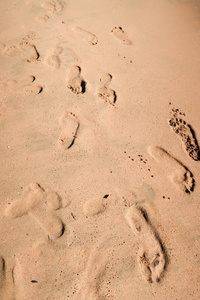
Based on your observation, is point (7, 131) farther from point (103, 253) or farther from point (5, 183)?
point (103, 253)

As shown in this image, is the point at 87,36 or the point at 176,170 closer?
the point at 176,170

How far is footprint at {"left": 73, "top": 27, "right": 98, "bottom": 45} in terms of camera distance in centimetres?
253

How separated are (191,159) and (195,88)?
863 mm

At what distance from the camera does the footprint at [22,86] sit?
2104 mm

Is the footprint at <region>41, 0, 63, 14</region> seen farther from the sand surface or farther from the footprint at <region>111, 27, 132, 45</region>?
the footprint at <region>111, 27, 132, 45</region>

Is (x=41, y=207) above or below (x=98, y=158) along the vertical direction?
below

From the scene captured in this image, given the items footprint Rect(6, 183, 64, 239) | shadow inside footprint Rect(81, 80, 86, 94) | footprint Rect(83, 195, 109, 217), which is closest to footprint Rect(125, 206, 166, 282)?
footprint Rect(83, 195, 109, 217)

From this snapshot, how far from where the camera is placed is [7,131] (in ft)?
6.17

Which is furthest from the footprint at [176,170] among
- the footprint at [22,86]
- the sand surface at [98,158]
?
the footprint at [22,86]

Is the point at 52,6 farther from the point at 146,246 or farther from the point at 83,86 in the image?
the point at 146,246

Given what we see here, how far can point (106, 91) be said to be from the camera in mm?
2133

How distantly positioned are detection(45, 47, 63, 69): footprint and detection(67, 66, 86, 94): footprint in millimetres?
186

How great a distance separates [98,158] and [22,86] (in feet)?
3.57

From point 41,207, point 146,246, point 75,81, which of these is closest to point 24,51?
point 75,81
